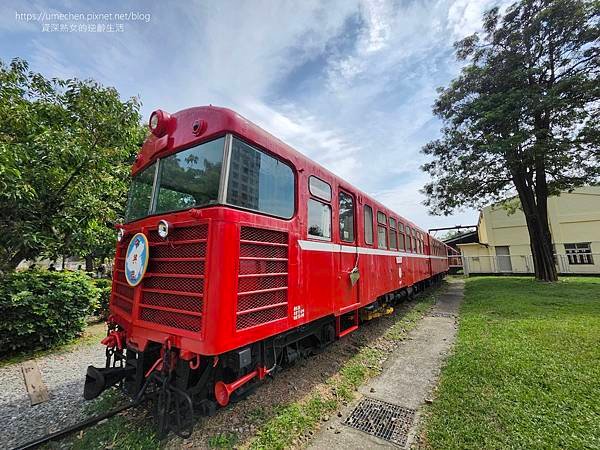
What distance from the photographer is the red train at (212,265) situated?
2.45 m

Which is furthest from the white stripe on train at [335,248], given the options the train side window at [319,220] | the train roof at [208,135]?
the train roof at [208,135]

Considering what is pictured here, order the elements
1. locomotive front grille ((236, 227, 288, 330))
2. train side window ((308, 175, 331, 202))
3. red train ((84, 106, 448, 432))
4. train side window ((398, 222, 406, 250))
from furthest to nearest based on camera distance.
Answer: train side window ((398, 222, 406, 250)) → train side window ((308, 175, 331, 202)) → locomotive front grille ((236, 227, 288, 330)) → red train ((84, 106, 448, 432))

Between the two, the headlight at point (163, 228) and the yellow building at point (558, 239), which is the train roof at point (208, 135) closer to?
the headlight at point (163, 228)

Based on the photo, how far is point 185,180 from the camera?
304cm

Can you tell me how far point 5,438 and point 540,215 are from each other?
65.1ft

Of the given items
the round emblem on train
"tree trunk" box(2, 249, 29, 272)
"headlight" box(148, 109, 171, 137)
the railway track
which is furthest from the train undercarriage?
"tree trunk" box(2, 249, 29, 272)

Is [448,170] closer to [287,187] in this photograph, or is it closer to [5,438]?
[287,187]

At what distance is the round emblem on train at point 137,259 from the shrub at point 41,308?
11.2 ft

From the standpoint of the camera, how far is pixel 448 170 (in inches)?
614

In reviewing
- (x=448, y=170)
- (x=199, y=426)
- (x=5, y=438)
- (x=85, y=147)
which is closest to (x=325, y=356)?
(x=199, y=426)

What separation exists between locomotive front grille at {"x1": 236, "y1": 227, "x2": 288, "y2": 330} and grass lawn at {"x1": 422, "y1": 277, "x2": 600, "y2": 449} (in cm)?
193

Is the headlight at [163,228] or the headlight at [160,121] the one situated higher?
the headlight at [160,121]

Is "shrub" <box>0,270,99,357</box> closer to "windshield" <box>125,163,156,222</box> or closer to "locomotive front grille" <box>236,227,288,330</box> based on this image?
"windshield" <box>125,163,156,222</box>

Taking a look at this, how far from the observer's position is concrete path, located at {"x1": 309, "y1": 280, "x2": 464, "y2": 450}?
2.74 meters
